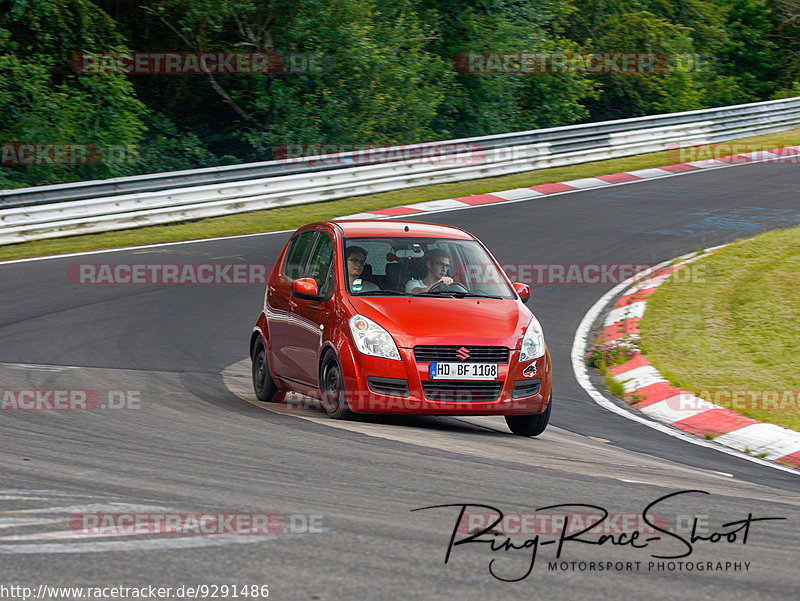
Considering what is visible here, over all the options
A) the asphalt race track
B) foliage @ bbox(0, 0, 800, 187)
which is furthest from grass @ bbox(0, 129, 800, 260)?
foliage @ bbox(0, 0, 800, 187)

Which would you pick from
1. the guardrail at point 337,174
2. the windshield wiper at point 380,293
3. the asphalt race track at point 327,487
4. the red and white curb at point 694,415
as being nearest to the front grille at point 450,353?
the asphalt race track at point 327,487

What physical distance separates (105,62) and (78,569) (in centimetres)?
2345

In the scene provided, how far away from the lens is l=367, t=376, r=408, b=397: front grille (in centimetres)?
761

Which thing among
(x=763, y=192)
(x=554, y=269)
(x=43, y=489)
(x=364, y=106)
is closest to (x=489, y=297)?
(x=43, y=489)

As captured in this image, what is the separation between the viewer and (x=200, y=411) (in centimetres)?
805

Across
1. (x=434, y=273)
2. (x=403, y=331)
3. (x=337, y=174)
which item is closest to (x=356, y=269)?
(x=434, y=273)

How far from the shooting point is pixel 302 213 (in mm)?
21031

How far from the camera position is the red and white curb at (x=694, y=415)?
8.23 metres

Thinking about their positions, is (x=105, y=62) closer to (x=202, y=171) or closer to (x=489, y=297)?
(x=202, y=171)

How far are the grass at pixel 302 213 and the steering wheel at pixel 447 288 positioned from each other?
10401mm

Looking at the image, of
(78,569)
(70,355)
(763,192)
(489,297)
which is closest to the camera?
(78,569)

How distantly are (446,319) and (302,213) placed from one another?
44.3 ft

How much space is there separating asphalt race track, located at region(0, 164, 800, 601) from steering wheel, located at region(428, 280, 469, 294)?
1.06 metres

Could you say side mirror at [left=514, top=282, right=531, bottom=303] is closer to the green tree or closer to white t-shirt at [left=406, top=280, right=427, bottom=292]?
white t-shirt at [left=406, top=280, right=427, bottom=292]
